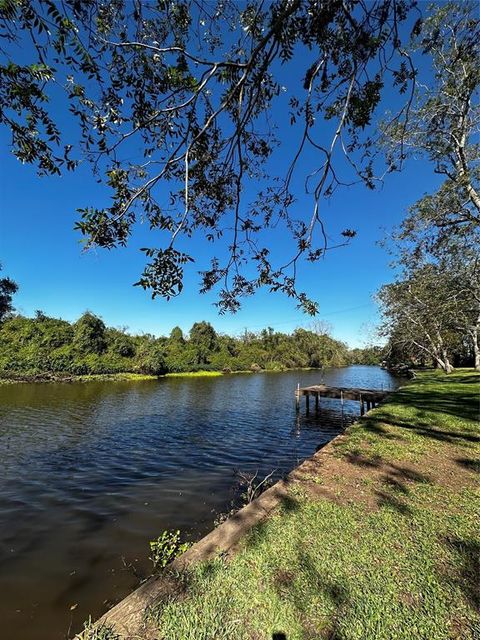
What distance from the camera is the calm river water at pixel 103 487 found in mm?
4207

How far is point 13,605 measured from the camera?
3979 millimetres

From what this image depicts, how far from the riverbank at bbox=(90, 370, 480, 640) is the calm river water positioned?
8.02ft

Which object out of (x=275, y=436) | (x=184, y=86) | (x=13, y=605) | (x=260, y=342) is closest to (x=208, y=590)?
(x=13, y=605)

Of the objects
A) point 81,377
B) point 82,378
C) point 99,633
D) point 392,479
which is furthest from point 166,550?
point 81,377

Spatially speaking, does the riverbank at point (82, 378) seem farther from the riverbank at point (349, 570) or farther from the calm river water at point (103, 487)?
the riverbank at point (349, 570)

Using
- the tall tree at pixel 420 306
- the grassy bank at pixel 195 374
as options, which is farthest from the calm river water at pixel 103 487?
the grassy bank at pixel 195 374

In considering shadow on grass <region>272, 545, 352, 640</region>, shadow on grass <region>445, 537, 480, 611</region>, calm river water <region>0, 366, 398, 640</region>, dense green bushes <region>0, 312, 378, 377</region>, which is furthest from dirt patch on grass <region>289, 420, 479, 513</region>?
dense green bushes <region>0, 312, 378, 377</region>

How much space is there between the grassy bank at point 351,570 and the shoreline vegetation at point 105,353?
111 ft

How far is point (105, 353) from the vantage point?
4562cm

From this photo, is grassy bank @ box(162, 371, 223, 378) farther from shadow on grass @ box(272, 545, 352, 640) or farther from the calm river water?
shadow on grass @ box(272, 545, 352, 640)

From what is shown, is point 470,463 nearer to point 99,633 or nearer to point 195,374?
point 99,633

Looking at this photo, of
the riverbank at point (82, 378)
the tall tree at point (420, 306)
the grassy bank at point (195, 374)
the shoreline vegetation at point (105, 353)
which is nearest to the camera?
the tall tree at point (420, 306)

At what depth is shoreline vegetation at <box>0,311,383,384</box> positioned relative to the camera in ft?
123

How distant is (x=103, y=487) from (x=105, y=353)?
4110 centimetres
